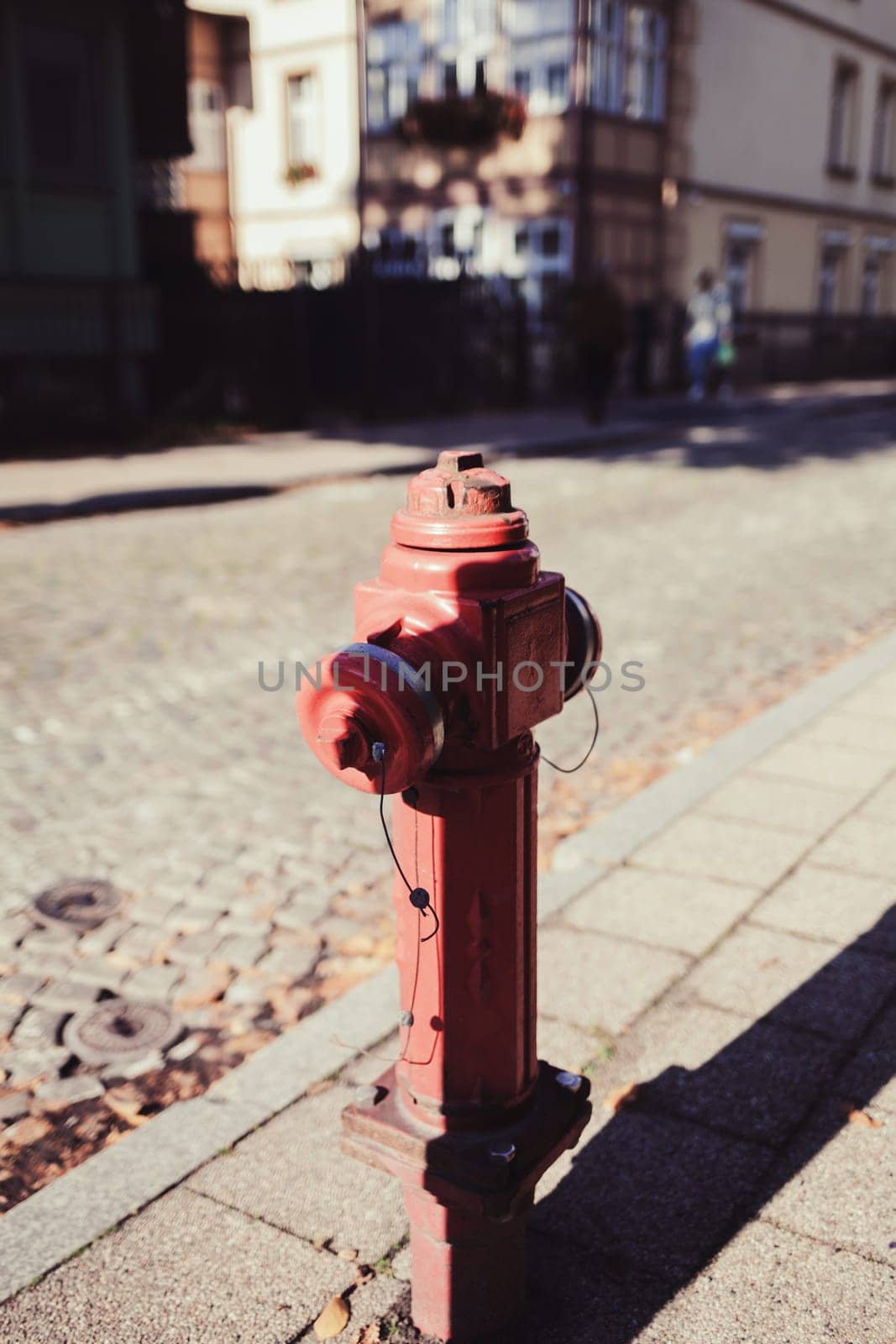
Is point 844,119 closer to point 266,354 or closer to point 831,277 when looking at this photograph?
point 831,277

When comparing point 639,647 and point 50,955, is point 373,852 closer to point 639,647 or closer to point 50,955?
point 50,955

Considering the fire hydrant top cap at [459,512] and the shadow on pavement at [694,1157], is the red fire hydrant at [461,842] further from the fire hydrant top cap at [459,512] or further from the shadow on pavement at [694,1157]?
the shadow on pavement at [694,1157]

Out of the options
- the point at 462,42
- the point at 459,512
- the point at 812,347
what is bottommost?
the point at 459,512

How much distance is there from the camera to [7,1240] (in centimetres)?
227

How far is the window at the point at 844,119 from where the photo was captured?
29797 mm

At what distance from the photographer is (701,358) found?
22453 millimetres

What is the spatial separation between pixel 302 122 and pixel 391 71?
9.39 feet

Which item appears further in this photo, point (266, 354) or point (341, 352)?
point (341, 352)

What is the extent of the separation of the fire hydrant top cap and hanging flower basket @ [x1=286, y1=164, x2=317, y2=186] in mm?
27008

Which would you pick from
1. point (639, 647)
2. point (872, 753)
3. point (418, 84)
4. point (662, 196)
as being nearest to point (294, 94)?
point (418, 84)

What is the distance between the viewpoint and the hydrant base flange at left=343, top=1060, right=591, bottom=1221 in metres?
1.91

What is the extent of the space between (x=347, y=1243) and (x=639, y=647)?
4.64 meters

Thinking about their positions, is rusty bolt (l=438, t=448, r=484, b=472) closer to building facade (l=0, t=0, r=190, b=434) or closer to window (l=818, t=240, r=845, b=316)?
building facade (l=0, t=0, r=190, b=434)

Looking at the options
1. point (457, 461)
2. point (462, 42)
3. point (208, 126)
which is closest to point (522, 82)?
point (462, 42)
